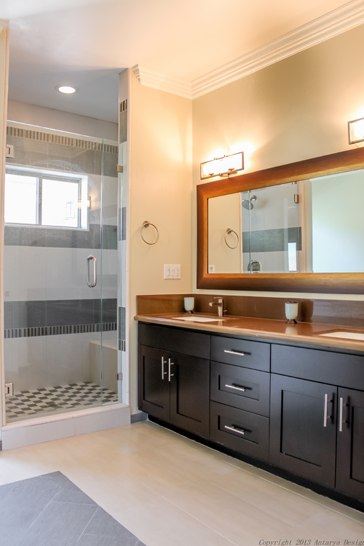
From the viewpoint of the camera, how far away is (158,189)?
3.51 meters

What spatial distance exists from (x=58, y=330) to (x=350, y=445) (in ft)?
6.93

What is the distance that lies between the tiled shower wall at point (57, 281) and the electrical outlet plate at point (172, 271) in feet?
1.34

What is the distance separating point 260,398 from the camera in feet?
7.89

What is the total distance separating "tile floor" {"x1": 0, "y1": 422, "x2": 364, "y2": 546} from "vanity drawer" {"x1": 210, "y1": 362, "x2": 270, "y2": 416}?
14.6 inches

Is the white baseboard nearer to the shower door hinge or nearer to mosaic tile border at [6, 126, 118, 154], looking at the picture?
the shower door hinge

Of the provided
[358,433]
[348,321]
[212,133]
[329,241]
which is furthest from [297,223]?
[358,433]

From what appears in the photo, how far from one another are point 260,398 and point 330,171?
137 cm

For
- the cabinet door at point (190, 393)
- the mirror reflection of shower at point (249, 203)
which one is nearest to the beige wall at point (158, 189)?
the cabinet door at point (190, 393)

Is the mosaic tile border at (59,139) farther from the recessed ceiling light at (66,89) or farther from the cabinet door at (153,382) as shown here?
the cabinet door at (153,382)

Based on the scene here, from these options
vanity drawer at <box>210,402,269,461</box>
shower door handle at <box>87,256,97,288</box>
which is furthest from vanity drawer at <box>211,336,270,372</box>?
shower door handle at <box>87,256,97,288</box>

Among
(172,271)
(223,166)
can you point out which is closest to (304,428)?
(172,271)

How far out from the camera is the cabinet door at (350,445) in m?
1.95

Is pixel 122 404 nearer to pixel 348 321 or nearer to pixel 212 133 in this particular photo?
pixel 348 321

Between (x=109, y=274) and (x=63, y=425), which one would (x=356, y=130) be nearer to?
A: (x=109, y=274)
